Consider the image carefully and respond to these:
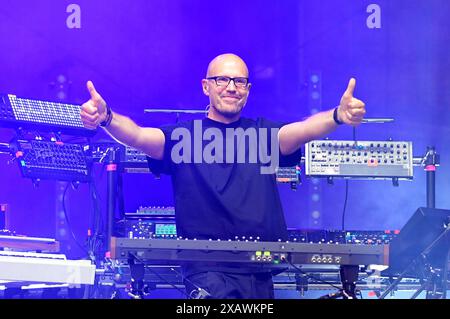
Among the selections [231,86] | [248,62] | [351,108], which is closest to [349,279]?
[351,108]

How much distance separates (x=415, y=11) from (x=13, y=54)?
245 cm

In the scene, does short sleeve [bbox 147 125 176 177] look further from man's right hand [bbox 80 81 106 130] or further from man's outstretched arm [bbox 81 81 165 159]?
man's right hand [bbox 80 81 106 130]

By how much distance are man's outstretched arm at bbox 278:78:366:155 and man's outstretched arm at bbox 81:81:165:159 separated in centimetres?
57

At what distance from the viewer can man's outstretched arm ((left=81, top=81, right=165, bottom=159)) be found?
352cm

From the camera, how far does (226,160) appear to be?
12.9 feet

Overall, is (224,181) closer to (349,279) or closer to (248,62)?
(349,279)

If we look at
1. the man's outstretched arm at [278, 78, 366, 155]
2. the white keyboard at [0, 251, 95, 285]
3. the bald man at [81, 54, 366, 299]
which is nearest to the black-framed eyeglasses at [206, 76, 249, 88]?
the bald man at [81, 54, 366, 299]

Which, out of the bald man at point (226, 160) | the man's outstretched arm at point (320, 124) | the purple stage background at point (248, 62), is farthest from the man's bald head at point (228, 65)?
the purple stage background at point (248, 62)

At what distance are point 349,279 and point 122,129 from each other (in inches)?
45.3

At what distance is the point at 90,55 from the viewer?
5.33m

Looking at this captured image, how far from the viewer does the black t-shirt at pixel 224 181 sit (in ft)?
12.1

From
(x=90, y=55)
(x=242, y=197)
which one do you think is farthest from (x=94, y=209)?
(x=242, y=197)

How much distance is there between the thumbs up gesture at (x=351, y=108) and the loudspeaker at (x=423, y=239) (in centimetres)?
76
